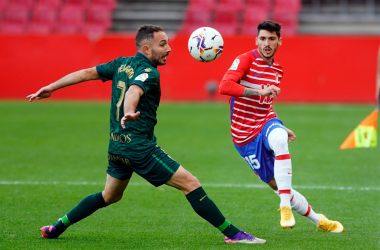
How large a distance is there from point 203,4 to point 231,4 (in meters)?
1.21

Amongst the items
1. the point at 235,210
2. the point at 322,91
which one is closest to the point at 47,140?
the point at 235,210

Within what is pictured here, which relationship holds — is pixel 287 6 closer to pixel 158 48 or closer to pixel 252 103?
pixel 252 103

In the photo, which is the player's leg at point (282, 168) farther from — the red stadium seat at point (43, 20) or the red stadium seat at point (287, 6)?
the red stadium seat at point (43, 20)

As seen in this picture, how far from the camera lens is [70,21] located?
24938mm

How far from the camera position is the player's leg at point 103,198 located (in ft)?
17.2

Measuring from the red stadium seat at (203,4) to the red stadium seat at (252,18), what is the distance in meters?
1.63

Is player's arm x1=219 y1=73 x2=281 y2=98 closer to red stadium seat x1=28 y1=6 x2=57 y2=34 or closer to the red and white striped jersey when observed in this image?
the red and white striped jersey

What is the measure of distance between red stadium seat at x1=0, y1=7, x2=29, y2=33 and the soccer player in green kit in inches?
815

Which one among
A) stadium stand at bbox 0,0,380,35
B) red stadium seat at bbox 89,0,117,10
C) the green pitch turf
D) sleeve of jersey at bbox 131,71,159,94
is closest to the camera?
sleeve of jersey at bbox 131,71,159,94

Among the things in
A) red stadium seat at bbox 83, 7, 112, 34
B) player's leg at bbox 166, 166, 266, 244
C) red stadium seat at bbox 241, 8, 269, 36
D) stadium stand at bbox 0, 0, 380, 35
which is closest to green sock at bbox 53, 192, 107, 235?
player's leg at bbox 166, 166, 266, 244

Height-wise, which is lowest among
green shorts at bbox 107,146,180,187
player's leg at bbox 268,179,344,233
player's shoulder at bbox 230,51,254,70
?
player's leg at bbox 268,179,344,233

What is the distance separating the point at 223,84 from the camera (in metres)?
5.46

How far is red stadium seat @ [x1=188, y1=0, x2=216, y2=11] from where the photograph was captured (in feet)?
82.6

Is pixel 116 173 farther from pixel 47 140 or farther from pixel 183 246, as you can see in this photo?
pixel 47 140
